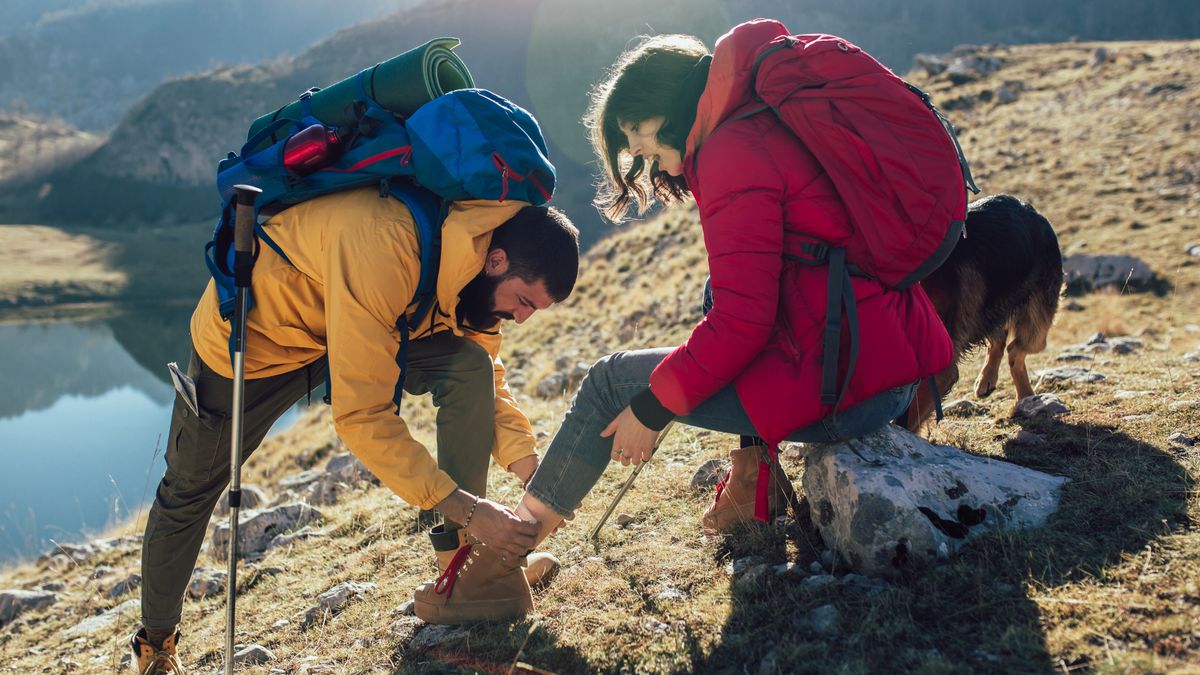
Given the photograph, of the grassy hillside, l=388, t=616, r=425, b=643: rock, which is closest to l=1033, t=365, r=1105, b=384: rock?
the grassy hillside

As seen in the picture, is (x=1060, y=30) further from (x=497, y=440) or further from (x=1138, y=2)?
(x=497, y=440)

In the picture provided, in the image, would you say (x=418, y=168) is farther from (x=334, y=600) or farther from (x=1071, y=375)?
(x=1071, y=375)

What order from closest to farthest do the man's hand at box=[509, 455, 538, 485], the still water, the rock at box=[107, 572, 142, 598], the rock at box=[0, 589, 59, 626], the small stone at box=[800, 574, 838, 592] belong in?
the small stone at box=[800, 574, 838, 592] → the man's hand at box=[509, 455, 538, 485] → the rock at box=[107, 572, 142, 598] → the rock at box=[0, 589, 59, 626] → the still water

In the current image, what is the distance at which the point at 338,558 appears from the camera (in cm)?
497

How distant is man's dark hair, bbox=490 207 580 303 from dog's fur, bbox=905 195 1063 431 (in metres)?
2.18

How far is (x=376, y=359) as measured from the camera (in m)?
3.03

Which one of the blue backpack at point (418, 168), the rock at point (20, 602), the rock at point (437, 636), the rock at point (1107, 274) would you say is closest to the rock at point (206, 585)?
the rock at point (20, 602)

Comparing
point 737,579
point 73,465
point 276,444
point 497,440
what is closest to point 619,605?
point 737,579

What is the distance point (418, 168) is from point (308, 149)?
1.49 ft

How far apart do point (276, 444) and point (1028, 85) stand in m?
→ 23.7

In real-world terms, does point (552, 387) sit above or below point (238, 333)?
below

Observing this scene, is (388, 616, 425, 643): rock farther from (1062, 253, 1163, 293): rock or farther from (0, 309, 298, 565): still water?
(1062, 253, 1163, 293): rock

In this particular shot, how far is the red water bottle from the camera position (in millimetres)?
A: 3113

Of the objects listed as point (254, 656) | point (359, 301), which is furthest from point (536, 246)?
point (254, 656)
